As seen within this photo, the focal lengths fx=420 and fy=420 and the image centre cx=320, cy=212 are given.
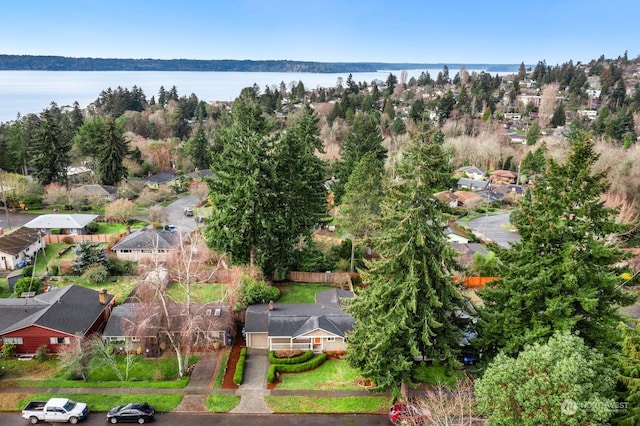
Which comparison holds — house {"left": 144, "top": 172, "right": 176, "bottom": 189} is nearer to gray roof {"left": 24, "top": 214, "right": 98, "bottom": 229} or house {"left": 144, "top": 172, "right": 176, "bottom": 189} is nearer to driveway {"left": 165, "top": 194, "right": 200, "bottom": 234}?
driveway {"left": 165, "top": 194, "right": 200, "bottom": 234}

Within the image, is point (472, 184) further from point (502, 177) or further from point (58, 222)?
point (58, 222)

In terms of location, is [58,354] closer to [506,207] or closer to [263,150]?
[263,150]

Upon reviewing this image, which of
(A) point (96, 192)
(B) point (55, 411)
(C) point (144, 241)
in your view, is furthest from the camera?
(A) point (96, 192)

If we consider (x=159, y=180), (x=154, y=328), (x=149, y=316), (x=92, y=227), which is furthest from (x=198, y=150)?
(x=149, y=316)

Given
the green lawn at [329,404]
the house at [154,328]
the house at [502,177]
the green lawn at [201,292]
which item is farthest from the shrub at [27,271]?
the house at [502,177]

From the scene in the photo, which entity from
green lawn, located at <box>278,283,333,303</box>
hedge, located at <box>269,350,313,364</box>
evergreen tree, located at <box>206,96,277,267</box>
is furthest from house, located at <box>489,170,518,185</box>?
hedge, located at <box>269,350,313,364</box>

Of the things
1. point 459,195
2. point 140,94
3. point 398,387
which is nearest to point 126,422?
point 398,387

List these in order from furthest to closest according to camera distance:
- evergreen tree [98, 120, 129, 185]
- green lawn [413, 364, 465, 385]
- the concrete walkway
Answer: evergreen tree [98, 120, 129, 185] < green lawn [413, 364, 465, 385] < the concrete walkway
